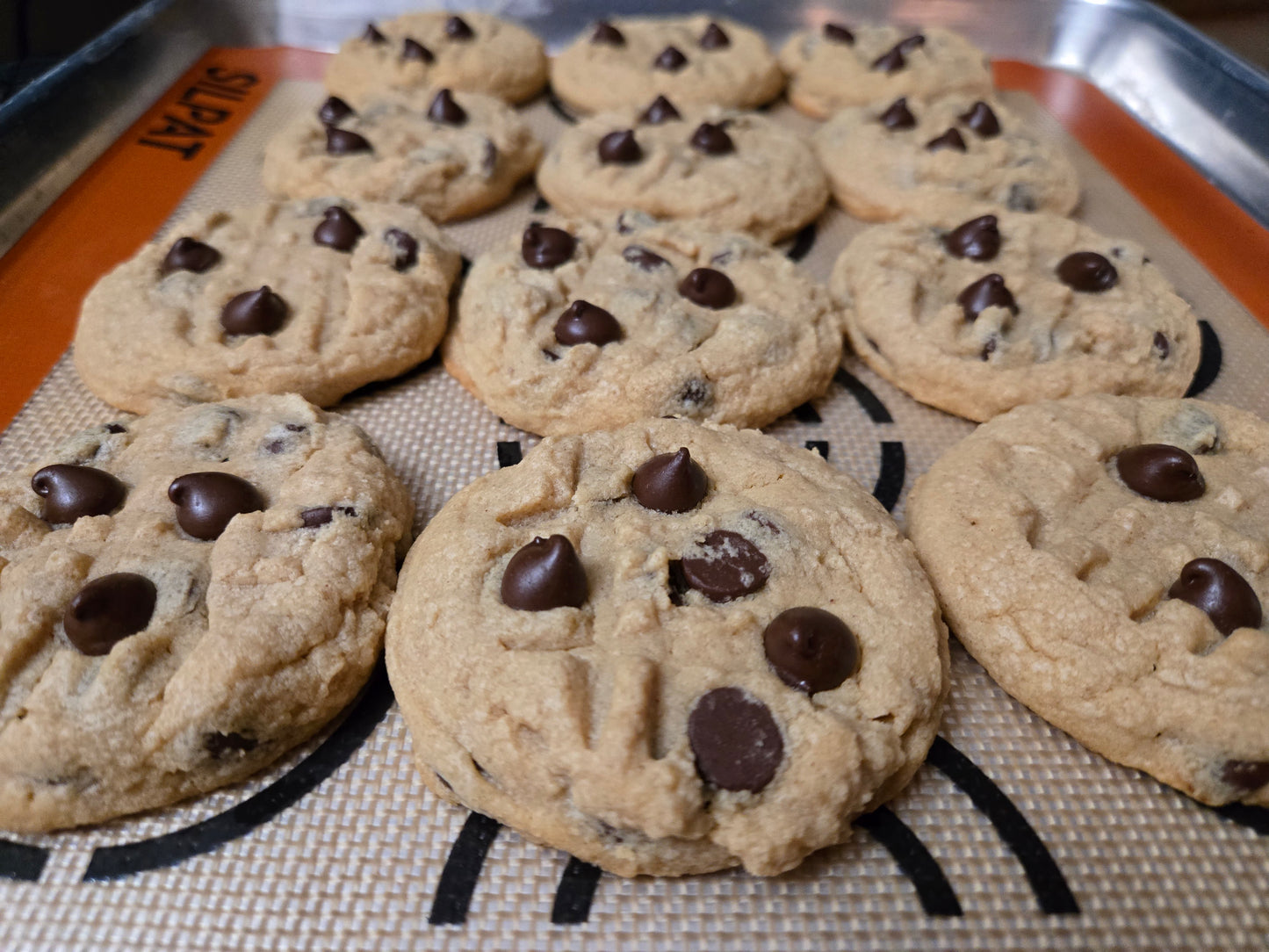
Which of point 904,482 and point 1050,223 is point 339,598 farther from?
point 1050,223

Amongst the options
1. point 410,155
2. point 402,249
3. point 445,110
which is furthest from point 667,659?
point 445,110

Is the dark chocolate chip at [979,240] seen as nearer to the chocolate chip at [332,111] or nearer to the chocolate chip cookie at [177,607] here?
the chocolate chip cookie at [177,607]

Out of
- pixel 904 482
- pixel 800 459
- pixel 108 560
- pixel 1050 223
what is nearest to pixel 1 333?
pixel 108 560

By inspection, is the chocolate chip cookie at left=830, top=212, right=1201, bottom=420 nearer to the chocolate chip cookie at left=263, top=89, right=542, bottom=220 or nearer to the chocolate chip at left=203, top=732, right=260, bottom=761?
the chocolate chip cookie at left=263, top=89, right=542, bottom=220

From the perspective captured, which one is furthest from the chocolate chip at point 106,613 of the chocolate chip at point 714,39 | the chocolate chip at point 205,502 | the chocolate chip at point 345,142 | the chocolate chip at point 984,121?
the chocolate chip at point 714,39

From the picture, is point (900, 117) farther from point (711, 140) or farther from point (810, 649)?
point (810, 649)
